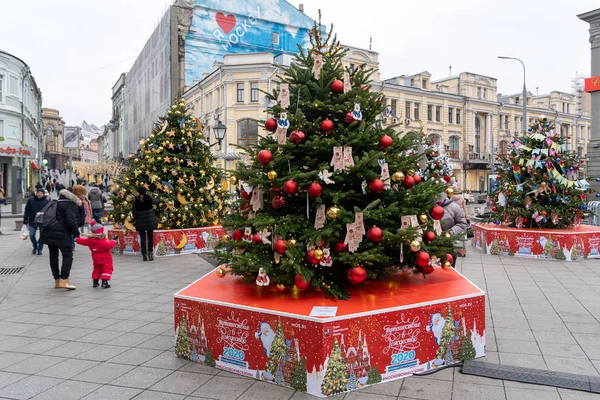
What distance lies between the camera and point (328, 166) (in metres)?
4.87

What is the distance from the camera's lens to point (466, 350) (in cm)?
484

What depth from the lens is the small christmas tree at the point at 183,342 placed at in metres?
4.91

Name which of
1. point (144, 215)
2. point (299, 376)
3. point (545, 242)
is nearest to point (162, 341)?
point (299, 376)

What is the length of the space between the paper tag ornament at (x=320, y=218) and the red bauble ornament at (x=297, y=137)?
754 mm

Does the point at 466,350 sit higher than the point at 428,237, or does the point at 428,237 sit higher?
the point at 428,237

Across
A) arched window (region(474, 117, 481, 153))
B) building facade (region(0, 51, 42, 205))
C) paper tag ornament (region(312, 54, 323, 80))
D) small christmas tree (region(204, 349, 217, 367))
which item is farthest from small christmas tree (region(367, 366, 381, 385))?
arched window (region(474, 117, 481, 153))

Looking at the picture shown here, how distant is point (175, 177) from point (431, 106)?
44.3 meters

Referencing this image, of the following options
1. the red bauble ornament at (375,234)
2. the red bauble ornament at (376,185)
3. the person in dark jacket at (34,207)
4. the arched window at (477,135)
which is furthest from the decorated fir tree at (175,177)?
the arched window at (477,135)

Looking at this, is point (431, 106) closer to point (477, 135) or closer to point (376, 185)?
point (477, 135)

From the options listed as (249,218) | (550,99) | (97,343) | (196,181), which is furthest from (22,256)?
A: (550,99)

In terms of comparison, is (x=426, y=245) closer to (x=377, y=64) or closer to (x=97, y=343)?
(x=97, y=343)

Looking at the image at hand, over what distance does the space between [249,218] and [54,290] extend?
5047 mm

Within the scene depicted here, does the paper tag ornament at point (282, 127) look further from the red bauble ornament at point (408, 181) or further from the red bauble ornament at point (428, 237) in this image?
the red bauble ornament at point (428, 237)

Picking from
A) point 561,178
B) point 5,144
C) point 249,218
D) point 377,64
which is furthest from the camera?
point 377,64
